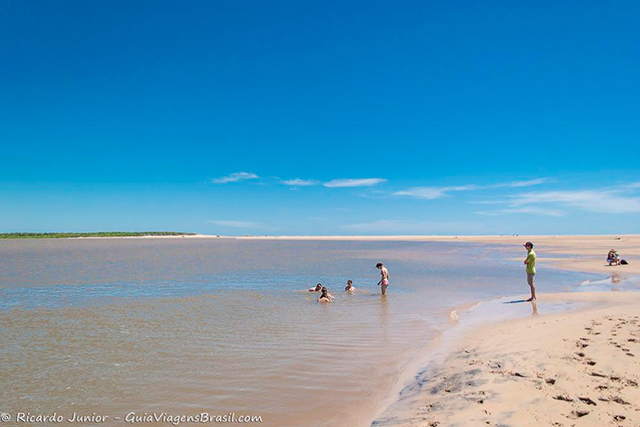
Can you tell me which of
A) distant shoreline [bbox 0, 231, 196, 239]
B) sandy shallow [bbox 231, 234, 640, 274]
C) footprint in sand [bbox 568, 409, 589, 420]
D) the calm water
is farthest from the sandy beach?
distant shoreline [bbox 0, 231, 196, 239]

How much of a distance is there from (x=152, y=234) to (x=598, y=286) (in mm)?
158520

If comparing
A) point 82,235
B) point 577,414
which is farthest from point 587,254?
point 82,235

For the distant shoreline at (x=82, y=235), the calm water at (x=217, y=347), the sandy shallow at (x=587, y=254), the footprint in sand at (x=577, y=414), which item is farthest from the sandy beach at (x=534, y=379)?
the distant shoreline at (x=82, y=235)

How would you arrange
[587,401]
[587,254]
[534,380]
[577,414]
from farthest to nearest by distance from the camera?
[587,254], [534,380], [587,401], [577,414]

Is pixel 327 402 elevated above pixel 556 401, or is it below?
below

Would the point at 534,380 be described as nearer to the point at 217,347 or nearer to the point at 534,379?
the point at 534,379

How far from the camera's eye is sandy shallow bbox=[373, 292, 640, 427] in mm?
4980

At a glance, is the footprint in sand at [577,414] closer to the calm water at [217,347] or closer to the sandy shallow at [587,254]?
the calm water at [217,347]

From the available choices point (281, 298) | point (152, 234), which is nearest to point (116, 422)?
point (281, 298)

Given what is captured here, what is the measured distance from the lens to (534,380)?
6.07 meters

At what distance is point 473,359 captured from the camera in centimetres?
779

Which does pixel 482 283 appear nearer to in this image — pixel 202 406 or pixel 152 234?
pixel 202 406

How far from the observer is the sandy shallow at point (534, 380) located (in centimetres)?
498

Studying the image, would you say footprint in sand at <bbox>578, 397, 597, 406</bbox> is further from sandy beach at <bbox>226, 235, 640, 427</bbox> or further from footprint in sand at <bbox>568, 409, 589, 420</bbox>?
footprint in sand at <bbox>568, 409, 589, 420</bbox>
